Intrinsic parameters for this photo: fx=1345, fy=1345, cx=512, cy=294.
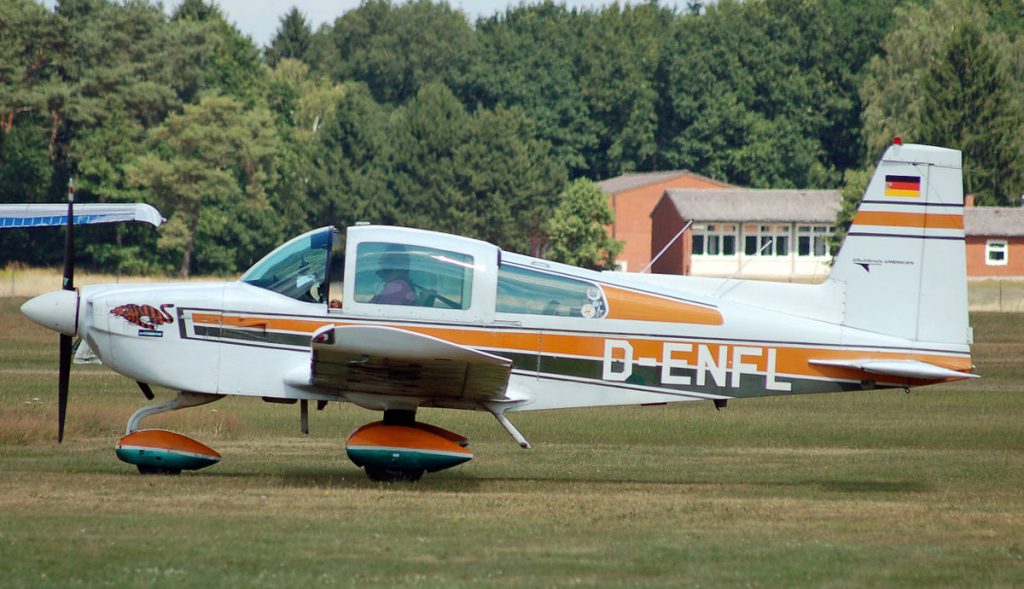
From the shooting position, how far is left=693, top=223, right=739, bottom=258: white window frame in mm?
77250

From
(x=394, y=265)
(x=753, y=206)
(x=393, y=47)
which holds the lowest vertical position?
(x=394, y=265)

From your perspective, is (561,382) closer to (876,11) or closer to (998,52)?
(998,52)

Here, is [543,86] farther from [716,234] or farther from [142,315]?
[142,315]

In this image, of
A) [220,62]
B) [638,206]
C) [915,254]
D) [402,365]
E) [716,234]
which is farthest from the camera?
[220,62]

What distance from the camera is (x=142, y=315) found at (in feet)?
38.5

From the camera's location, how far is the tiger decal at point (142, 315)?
11742 millimetres

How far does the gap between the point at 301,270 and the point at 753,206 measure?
67.6 meters

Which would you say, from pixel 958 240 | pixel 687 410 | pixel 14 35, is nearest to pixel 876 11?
pixel 14 35

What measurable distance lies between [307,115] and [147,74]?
24.5m

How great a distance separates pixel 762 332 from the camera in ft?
39.3

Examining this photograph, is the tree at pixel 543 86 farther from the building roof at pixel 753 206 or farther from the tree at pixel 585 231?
the tree at pixel 585 231

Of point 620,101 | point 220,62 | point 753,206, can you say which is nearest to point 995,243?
point 753,206

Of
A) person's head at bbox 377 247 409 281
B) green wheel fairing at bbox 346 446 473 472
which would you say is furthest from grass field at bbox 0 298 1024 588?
person's head at bbox 377 247 409 281

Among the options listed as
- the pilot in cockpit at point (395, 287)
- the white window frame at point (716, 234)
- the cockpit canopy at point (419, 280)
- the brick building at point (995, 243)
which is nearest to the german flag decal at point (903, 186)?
the cockpit canopy at point (419, 280)
